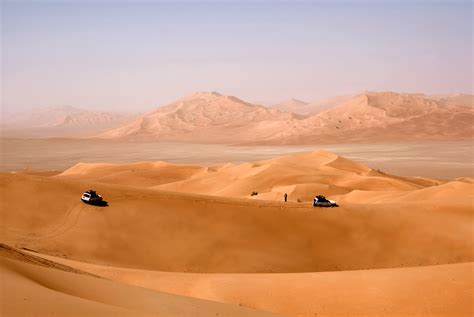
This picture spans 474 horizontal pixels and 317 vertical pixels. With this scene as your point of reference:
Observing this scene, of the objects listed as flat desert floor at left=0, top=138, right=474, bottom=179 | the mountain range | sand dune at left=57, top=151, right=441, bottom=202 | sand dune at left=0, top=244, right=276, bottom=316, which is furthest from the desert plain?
the mountain range

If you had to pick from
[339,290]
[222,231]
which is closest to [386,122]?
[222,231]

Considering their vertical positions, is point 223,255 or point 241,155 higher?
point 223,255

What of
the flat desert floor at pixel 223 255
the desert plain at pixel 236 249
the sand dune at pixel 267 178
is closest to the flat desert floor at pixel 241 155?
the sand dune at pixel 267 178

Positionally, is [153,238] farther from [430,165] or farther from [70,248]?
[430,165]

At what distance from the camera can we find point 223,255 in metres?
24.3

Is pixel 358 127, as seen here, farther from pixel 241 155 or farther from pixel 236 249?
pixel 236 249

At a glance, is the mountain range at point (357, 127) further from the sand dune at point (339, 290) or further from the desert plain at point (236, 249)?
the sand dune at point (339, 290)

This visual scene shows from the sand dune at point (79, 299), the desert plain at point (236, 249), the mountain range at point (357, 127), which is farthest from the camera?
the mountain range at point (357, 127)

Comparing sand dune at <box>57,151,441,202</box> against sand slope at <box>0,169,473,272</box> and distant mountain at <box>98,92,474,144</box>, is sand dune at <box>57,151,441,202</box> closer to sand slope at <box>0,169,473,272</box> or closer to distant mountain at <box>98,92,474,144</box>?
sand slope at <box>0,169,473,272</box>

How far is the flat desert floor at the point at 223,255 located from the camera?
42.7 ft

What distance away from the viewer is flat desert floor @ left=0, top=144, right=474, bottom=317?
1302cm

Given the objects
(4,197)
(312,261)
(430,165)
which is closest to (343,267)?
(312,261)

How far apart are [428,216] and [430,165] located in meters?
60.4

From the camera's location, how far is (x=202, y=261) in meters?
23.7
